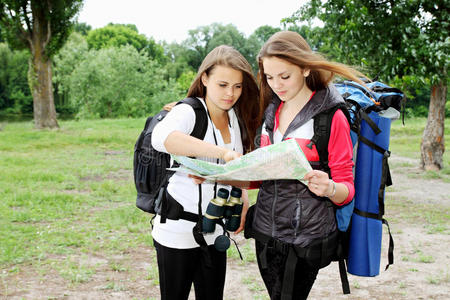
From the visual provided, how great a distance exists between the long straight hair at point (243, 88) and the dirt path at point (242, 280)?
233cm

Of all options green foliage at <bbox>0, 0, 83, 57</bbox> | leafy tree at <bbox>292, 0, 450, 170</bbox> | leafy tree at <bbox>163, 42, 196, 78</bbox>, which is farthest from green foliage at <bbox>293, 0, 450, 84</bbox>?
leafy tree at <bbox>163, 42, 196, 78</bbox>

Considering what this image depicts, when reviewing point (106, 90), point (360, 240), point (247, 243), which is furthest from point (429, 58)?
point (106, 90)

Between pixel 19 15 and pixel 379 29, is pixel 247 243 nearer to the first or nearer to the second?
pixel 379 29

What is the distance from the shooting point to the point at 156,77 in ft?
132

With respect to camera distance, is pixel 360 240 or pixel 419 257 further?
pixel 419 257

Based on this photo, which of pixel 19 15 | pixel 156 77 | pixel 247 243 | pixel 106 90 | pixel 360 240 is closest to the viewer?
pixel 360 240

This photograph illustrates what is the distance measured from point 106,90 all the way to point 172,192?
1417 inches

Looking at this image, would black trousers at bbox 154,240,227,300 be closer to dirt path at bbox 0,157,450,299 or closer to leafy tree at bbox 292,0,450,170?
dirt path at bbox 0,157,450,299

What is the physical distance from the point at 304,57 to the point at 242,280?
3.18 metres

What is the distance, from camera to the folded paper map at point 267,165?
181cm

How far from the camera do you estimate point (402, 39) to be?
9266 millimetres

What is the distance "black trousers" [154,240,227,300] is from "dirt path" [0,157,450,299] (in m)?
1.92

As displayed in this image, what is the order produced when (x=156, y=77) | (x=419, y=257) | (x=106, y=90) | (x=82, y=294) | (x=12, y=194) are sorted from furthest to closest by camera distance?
(x=156, y=77)
(x=106, y=90)
(x=12, y=194)
(x=419, y=257)
(x=82, y=294)

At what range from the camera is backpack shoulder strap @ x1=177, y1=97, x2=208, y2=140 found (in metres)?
2.28
